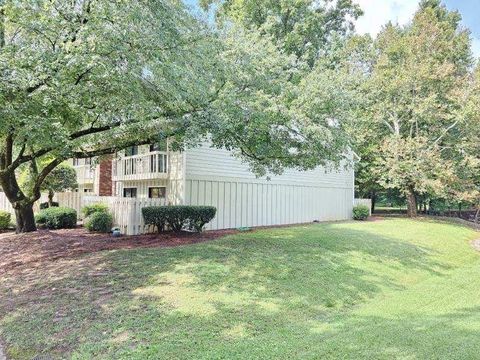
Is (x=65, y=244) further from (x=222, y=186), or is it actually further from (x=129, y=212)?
(x=222, y=186)

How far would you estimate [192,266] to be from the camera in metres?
8.32

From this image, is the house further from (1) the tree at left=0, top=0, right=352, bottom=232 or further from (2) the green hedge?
(1) the tree at left=0, top=0, right=352, bottom=232

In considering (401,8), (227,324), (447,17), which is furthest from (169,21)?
(447,17)

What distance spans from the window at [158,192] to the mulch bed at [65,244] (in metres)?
3.62

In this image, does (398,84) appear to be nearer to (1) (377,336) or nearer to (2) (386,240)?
(2) (386,240)

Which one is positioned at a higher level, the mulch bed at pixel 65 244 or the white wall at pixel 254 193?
the white wall at pixel 254 193

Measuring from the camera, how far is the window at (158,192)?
1620 cm

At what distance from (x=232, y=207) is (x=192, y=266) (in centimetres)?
801

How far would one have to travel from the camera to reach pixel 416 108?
22.2 m

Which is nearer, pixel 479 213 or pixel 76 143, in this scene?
pixel 76 143

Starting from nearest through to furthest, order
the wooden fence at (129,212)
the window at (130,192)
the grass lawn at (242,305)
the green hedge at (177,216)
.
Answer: the grass lawn at (242,305) < the green hedge at (177,216) < the wooden fence at (129,212) < the window at (130,192)

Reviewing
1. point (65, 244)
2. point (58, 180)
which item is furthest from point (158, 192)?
point (65, 244)

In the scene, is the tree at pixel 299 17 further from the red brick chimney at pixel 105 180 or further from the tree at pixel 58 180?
the tree at pixel 58 180

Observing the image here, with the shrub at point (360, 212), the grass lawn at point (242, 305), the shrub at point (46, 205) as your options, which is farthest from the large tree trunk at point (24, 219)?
the shrub at point (360, 212)
